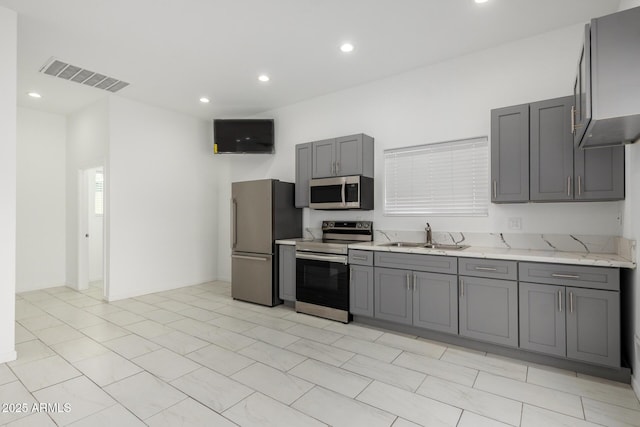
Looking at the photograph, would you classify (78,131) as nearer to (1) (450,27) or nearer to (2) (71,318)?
(2) (71,318)

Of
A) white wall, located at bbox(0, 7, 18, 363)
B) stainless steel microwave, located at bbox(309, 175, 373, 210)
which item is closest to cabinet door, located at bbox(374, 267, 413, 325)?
stainless steel microwave, located at bbox(309, 175, 373, 210)

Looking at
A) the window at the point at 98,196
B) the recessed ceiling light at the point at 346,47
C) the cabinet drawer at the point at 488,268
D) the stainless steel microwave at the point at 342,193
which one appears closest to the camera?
the cabinet drawer at the point at 488,268

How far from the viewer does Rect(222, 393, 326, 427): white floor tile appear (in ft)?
6.38

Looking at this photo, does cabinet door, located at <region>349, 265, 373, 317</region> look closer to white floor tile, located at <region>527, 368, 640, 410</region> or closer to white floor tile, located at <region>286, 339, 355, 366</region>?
white floor tile, located at <region>286, 339, 355, 366</region>

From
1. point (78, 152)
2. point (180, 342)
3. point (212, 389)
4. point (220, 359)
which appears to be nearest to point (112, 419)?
point (212, 389)

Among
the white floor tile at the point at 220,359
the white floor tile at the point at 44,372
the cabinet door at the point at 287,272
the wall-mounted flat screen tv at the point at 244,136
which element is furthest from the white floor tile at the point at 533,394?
the wall-mounted flat screen tv at the point at 244,136

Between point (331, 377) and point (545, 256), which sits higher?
point (545, 256)

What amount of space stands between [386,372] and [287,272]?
2075mm

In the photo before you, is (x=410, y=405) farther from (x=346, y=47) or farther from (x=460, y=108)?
(x=346, y=47)

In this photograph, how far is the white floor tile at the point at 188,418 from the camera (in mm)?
1944

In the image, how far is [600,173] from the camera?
8.52 ft

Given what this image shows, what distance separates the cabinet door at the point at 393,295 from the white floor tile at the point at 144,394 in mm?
2020

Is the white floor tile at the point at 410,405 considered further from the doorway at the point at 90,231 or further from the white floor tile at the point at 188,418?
the doorway at the point at 90,231

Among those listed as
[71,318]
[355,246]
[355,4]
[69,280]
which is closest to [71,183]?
[69,280]
